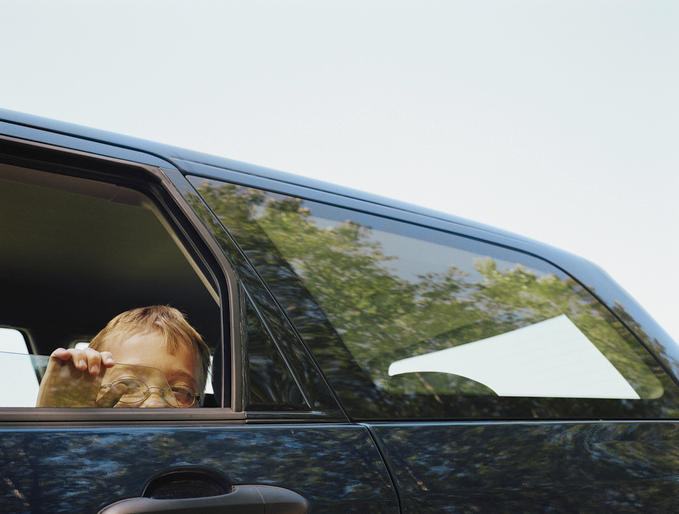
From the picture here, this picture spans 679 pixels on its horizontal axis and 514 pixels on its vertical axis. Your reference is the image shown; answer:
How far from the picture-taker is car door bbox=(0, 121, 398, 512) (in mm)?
1038

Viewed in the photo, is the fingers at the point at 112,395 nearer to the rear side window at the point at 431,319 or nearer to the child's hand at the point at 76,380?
the child's hand at the point at 76,380

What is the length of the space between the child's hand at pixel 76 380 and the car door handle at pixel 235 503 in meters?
0.34

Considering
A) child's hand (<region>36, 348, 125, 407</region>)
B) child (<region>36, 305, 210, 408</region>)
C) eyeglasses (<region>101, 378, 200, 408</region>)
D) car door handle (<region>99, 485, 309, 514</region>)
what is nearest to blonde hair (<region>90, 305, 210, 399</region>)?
child (<region>36, 305, 210, 408</region>)

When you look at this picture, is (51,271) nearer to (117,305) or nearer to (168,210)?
(117,305)

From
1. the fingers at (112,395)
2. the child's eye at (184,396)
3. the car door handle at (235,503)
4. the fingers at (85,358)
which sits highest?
the fingers at (85,358)

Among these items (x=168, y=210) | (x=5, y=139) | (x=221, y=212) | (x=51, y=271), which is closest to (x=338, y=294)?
(x=221, y=212)

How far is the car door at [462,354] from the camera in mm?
1392

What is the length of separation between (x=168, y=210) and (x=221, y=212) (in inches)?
4.8

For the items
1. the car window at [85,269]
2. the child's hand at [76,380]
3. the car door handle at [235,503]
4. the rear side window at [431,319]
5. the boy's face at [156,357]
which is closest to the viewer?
the car door handle at [235,503]

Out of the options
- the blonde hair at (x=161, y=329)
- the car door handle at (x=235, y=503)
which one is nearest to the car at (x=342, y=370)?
the car door handle at (x=235, y=503)

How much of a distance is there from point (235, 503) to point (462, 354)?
0.73 meters

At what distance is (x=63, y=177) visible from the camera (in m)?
1.56

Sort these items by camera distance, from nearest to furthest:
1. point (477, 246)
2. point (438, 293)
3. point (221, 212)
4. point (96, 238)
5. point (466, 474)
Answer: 1. point (466, 474)
2. point (221, 212)
3. point (438, 293)
4. point (477, 246)
5. point (96, 238)

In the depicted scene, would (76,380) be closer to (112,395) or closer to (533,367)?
(112,395)
